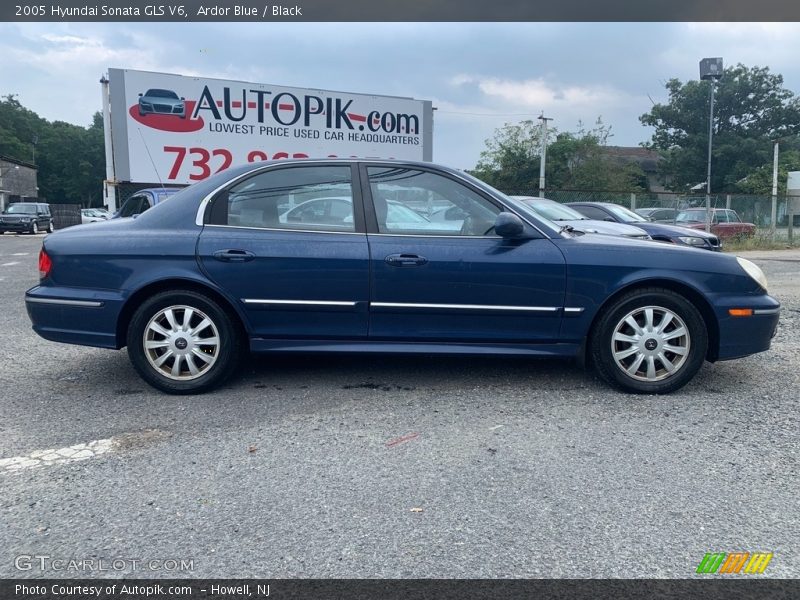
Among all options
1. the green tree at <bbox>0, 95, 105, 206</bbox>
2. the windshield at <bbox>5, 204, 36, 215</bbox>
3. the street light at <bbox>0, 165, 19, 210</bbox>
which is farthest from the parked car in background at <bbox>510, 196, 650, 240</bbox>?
the green tree at <bbox>0, 95, 105, 206</bbox>

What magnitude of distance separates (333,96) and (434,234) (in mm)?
9912

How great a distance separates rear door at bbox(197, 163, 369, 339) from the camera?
13.5 feet

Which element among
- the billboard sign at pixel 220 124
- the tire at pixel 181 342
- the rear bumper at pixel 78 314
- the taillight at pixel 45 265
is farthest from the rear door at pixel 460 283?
the billboard sign at pixel 220 124

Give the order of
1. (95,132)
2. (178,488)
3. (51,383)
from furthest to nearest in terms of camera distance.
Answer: (95,132)
(51,383)
(178,488)

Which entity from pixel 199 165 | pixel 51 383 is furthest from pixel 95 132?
pixel 51 383

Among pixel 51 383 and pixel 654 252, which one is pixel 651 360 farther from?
pixel 51 383

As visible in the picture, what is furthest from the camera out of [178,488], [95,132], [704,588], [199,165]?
[95,132]

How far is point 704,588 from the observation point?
7.29 feet

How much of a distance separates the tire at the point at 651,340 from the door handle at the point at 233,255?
2346 millimetres

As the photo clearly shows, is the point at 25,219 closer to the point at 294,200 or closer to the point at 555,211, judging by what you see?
the point at 555,211

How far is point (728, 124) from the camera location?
4962 centimetres

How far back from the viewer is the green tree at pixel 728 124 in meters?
47.1

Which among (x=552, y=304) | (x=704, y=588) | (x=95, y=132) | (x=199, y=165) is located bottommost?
(x=704, y=588)

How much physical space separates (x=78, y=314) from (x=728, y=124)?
180 feet
